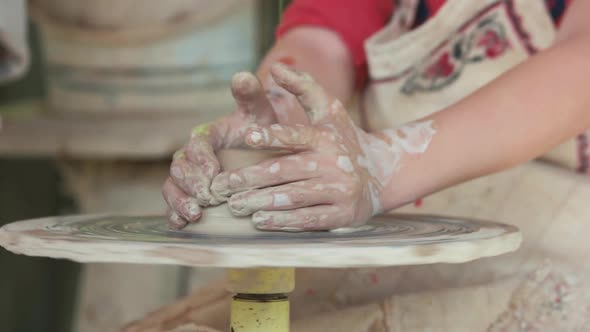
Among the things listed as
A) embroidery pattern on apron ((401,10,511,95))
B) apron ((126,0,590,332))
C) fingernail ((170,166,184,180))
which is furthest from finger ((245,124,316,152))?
embroidery pattern on apron ((401,10,511,95))

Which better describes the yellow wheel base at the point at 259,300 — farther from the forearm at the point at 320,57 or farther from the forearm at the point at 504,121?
the forearm at the point at 320,57

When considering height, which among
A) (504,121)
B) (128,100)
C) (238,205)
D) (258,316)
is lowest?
(258,316)

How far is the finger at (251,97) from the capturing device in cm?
93

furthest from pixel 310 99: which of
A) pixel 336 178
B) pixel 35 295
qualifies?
pixel 35 295

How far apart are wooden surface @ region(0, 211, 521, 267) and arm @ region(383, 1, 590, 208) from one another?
75mm

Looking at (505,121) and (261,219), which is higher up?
(505,121)

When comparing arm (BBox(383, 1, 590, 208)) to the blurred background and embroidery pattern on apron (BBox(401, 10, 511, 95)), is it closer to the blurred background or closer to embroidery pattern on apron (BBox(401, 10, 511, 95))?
embroidery pattern on apron (BBox(401, 10, 511, 95))

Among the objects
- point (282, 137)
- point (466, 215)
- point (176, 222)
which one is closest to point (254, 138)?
point (282, 137)

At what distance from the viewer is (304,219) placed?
87 cm

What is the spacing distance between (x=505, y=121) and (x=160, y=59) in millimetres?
1249

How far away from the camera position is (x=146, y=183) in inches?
80.4

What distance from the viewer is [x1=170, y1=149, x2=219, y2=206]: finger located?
91 cm

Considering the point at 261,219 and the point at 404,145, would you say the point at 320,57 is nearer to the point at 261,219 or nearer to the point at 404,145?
the point at 404,145

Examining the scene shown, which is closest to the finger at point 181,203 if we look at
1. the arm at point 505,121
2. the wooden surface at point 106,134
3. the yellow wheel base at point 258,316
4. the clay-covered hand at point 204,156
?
the clay-covered hand at point 204,156
